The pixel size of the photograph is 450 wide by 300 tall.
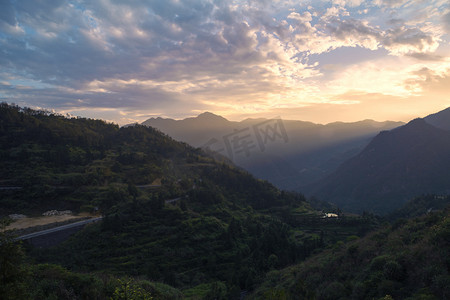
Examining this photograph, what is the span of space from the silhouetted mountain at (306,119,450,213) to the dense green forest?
2438 inches

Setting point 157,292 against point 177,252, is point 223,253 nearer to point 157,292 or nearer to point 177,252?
point 177,252

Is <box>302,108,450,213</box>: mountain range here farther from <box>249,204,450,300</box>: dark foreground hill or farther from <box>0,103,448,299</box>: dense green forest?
<box>249,204,450,300</box>: dark foreground hill

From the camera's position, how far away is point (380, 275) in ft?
48.7

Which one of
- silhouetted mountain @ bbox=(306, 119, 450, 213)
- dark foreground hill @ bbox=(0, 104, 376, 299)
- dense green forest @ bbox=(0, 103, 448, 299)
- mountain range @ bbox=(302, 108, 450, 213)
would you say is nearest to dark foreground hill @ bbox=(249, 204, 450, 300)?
dense green forest @ bbox=(0, 103, 448, 299)

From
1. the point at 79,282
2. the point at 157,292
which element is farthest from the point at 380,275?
the point at 79,282

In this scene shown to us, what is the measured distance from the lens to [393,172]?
142 metres

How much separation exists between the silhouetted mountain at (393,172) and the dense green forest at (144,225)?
61931 millimetres

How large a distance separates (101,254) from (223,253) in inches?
673

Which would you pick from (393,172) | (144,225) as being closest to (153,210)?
(144,225)

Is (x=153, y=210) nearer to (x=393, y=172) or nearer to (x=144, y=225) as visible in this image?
(x=144, y=225)

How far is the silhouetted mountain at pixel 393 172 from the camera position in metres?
123

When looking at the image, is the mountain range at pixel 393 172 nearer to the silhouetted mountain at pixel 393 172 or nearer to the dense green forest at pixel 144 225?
the silhouetted mountain at pixel 393 172

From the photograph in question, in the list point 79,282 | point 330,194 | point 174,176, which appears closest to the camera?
point 79,282

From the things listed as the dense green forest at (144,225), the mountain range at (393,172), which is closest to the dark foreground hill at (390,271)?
the dense green forest at (144,225)
